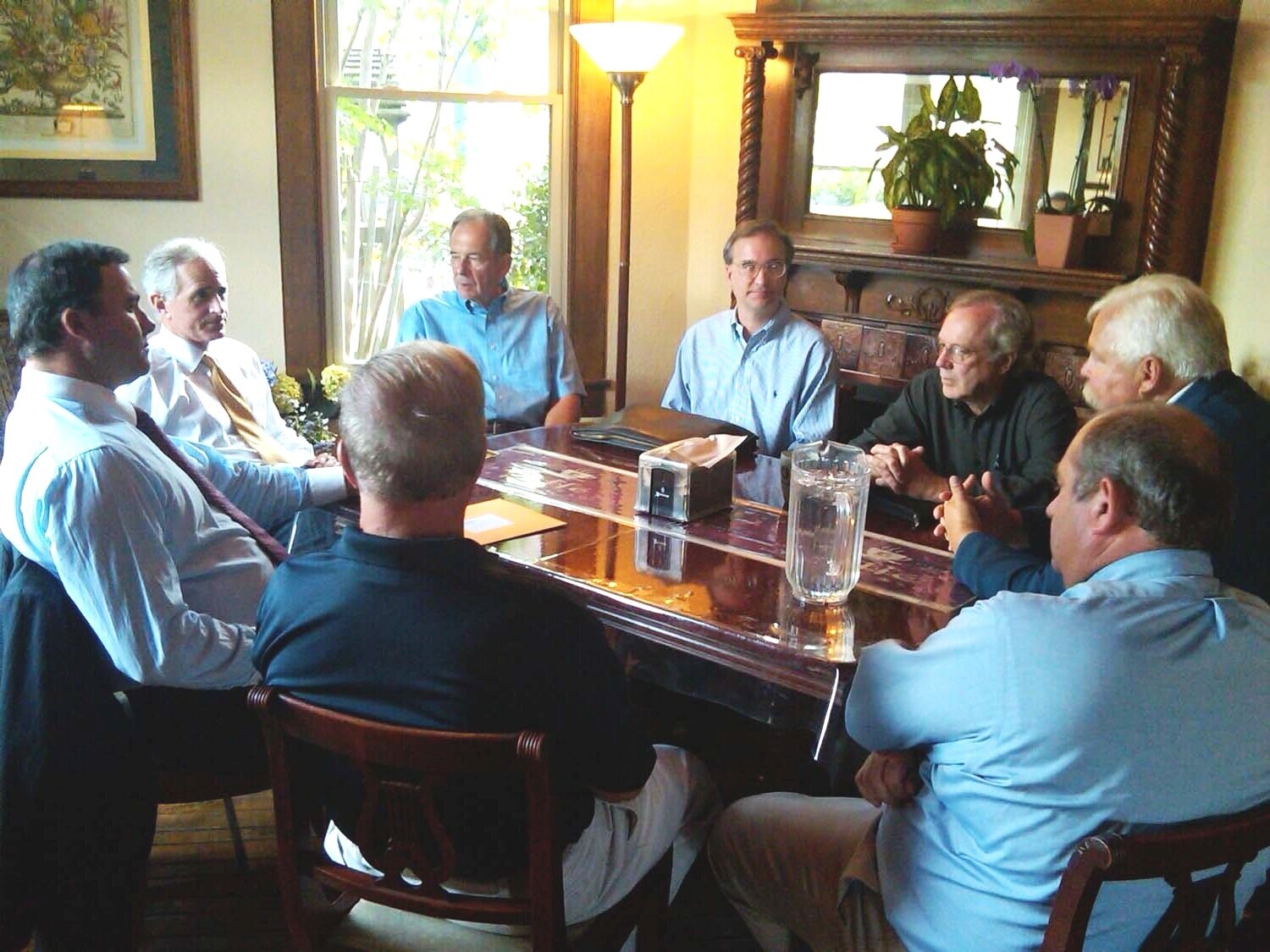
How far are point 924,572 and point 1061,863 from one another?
0.72m

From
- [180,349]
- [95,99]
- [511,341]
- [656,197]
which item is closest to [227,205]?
[95,99]

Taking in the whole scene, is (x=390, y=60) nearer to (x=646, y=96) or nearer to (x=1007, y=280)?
(x=646, y=96)

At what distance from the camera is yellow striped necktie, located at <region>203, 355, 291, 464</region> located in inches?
113

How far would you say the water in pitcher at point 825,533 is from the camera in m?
1.79

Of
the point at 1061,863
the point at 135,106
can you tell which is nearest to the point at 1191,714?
the point at 1061,863

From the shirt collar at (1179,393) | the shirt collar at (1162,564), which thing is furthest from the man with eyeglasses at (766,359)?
the shirt collar at (1162,564)

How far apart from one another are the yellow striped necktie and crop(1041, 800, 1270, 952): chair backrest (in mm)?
2222

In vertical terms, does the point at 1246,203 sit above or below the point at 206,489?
above

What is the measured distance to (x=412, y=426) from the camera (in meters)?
1.39

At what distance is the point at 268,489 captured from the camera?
8.00ft

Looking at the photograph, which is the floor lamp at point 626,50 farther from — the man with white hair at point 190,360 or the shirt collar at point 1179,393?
the shirt collar at point 1179,393

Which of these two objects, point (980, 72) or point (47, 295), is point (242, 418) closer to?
point (47, 295)

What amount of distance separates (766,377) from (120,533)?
1.89m

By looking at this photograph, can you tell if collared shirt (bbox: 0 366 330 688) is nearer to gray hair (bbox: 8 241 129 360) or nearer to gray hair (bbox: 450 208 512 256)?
gray hair (bbox: 8 241 129 360)
